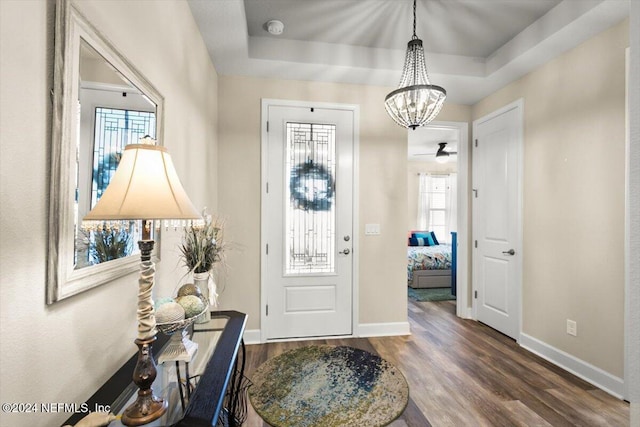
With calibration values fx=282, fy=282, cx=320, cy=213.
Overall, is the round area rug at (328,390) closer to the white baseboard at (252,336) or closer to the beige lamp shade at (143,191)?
the beige lamp shade at (143,191)

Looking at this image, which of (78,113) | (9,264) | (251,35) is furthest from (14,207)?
(251,35)

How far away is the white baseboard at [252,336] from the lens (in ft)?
9.29

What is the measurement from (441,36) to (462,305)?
3.03 m

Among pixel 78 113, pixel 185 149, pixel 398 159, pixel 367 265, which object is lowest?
pixel 367 265

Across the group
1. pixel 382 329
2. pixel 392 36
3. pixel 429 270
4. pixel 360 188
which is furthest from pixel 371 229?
pixel 429 270

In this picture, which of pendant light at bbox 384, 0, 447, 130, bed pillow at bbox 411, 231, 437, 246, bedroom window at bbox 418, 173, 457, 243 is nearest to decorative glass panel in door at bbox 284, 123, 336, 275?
pendant light at bbox 384, 0, 447, 130

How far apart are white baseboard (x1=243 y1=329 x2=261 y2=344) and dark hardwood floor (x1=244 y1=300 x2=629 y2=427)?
0.24 ft

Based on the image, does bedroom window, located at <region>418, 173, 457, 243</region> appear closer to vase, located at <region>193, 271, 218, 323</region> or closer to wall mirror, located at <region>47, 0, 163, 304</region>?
→ vase, located at <region>193, 271, 218, 323</region>

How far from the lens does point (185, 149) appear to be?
1.88 metres

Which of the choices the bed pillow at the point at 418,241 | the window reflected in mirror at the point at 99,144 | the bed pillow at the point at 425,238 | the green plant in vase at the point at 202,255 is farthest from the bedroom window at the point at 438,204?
the window reflected in mirror at the point at 99,144

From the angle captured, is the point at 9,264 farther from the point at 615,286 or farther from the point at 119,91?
the point at 615,286

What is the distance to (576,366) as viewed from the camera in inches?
90.7

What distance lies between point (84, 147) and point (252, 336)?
246 cm

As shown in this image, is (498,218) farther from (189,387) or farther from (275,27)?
(189,387)
